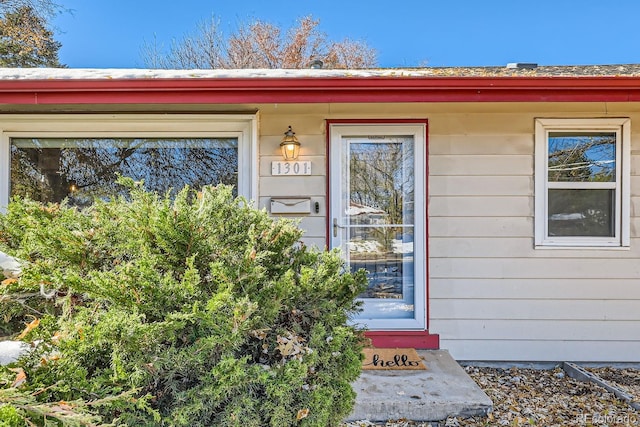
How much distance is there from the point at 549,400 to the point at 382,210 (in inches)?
76.1

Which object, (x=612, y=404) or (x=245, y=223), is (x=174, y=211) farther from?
(x=612, y=404)

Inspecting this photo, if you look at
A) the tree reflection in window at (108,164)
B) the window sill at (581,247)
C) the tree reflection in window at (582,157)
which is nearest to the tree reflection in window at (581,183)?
the tree reflection in window at (582,157)

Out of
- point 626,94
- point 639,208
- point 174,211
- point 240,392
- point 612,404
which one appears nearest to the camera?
point 240,392

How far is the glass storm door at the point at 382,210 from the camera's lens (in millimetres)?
3578

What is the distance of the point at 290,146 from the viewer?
3500 millimetres

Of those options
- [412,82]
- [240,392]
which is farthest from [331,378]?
[412,82]

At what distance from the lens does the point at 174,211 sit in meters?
1.41

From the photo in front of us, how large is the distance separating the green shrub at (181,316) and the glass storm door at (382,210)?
6.45 feet

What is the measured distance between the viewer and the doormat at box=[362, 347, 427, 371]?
3.02 m

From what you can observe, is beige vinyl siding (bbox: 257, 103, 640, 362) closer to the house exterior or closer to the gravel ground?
the house exterior

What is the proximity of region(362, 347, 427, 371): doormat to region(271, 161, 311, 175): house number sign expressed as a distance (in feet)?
5.33

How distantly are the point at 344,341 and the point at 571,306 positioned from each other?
295cm

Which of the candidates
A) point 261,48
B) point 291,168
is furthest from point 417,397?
point 261,48

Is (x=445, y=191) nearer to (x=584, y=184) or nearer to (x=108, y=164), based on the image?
(x=584, y=184)
